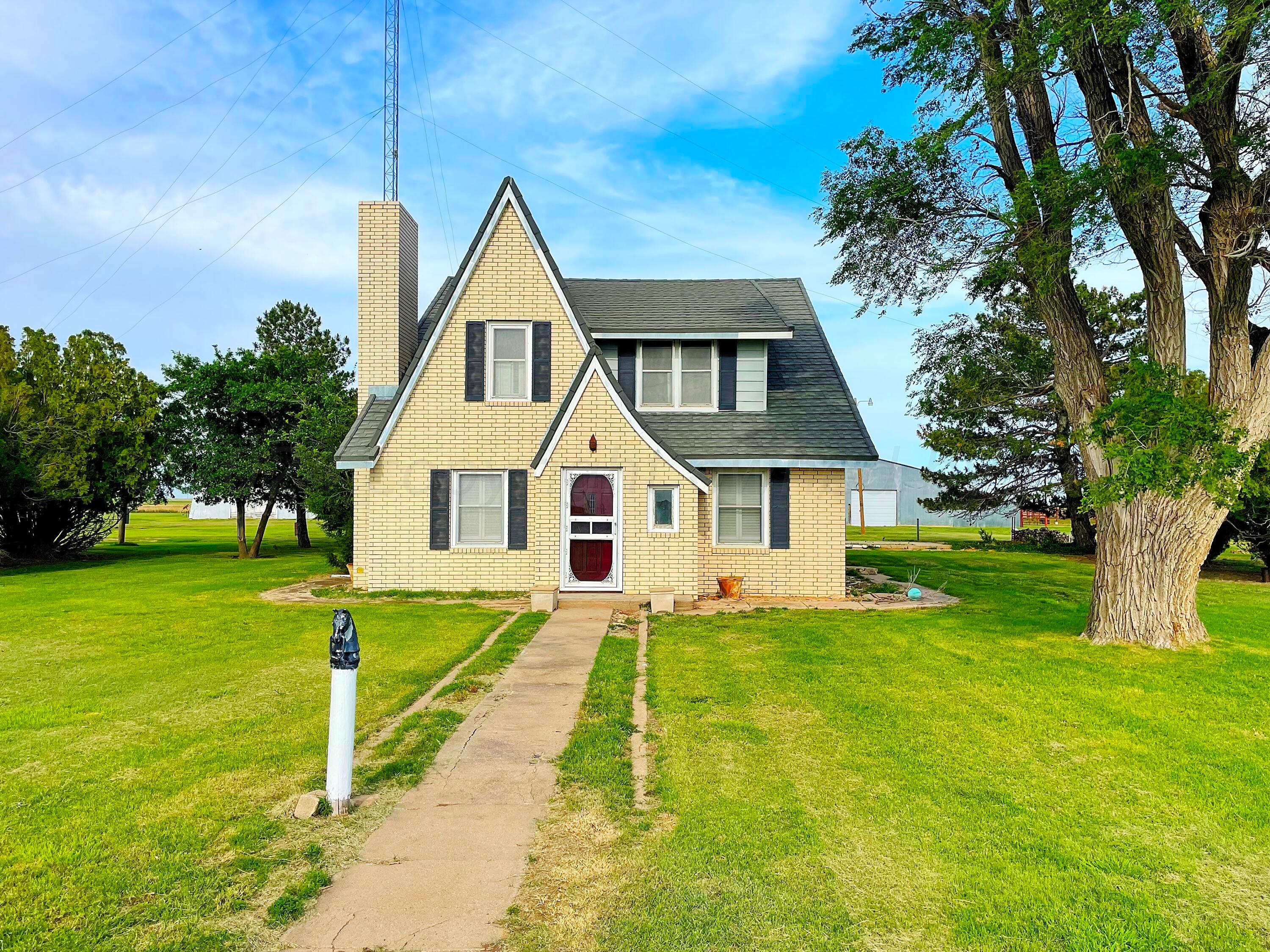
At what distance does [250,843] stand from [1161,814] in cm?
582

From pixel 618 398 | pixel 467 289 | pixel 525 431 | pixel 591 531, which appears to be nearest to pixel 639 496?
pixel 591 531

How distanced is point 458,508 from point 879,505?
145 ft

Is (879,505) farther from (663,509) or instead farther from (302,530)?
(663,509)

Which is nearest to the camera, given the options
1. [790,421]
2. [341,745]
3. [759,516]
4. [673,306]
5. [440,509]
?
[341,745]

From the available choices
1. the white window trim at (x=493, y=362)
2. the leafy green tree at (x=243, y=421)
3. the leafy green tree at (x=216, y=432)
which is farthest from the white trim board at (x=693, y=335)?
the leafy green tree at (x=216, y=432)

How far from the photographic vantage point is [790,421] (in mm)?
16031

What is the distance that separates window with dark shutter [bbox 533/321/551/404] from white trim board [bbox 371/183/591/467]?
565 millimetres

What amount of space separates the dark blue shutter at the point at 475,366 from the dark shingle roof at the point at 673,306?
200 centimetres

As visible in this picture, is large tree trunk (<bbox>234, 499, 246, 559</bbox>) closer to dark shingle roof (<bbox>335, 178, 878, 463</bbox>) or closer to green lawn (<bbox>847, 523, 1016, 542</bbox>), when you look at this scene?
dark shingle roof (<bbox>335, 178, 878, 463</bbox>)

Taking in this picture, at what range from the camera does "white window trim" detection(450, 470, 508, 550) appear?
15656mm

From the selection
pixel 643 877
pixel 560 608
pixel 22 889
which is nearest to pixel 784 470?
pixel 560 608

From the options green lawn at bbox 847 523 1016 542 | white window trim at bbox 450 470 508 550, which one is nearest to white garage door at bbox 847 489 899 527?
green lawn at bbox 847 523 1016 542

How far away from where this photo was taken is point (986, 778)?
5707 mm

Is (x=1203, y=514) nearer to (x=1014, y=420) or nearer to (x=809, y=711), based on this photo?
(x=809, y=711)
